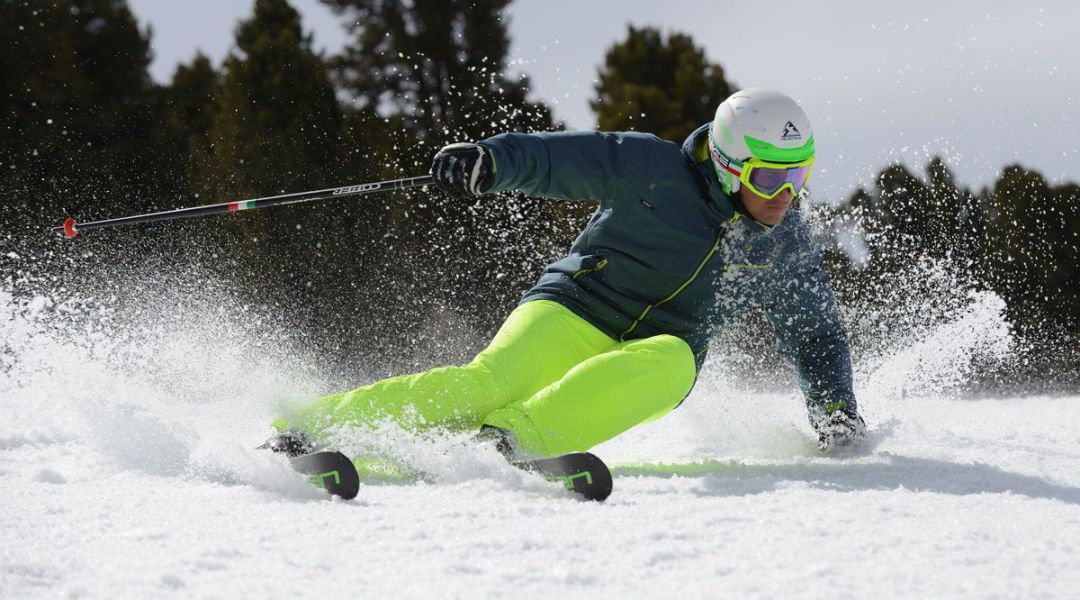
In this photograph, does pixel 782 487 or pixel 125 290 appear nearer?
pixel 782 487

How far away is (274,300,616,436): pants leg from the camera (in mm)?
3037

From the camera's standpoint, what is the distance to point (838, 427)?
147 inches

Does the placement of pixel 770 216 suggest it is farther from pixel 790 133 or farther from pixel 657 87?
pixel 657 87

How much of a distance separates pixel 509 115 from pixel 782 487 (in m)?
12.0

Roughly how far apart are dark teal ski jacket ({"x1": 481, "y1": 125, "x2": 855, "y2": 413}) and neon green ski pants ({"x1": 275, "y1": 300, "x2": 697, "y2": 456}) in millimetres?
376

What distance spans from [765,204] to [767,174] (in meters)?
0.11

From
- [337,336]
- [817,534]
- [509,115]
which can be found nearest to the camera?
[817,534]

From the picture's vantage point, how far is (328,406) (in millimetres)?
3041

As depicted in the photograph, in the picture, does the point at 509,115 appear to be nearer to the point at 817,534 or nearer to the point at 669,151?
the point at 669,151

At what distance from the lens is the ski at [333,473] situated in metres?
2.59

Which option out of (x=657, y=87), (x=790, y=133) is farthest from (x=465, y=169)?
(x=657, y=87)

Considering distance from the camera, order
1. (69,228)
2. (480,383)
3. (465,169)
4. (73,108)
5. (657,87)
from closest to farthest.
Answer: (480,383), (465,169), (69,228), (73,108), (657,87)

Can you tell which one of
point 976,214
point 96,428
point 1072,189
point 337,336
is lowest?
point 96,428

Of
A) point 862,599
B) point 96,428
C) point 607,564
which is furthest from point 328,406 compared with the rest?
point 862,599
